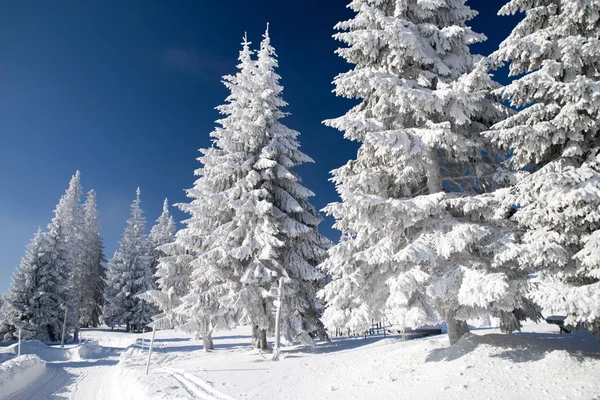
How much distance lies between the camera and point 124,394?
11875 mm

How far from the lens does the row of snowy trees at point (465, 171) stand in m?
7.85

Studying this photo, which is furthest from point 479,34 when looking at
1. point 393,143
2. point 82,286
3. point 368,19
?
point 82,286

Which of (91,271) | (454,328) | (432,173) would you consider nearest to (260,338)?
(454,328)

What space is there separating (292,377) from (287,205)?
8791mm

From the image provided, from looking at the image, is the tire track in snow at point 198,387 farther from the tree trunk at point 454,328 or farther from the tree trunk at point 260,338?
the tree trunk at point 454,328

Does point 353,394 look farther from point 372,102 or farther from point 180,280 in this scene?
point 180,280

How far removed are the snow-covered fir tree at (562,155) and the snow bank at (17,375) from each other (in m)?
16.6

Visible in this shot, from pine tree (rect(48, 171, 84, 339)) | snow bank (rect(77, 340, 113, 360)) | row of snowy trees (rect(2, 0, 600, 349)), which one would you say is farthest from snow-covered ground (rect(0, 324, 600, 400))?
pine tree (rect(48, 171, 84, 339))

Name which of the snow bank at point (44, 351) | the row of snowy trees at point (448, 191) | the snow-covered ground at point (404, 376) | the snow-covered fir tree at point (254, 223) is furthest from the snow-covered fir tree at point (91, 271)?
the row of snowy trees at point (448, 191)

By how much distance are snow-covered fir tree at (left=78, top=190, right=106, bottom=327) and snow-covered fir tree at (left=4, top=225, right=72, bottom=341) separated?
8.04 m

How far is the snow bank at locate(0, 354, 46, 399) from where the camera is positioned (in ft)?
42.2

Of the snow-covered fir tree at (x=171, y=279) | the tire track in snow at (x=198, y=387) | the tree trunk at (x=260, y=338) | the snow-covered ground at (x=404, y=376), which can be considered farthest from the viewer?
the snow-covered fir tree at (x=171, y=279)

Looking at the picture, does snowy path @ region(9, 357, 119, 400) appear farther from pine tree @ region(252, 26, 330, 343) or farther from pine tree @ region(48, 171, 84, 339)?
pine tree @ region(48, 171, 84, 339)

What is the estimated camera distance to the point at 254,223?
18094 mm
